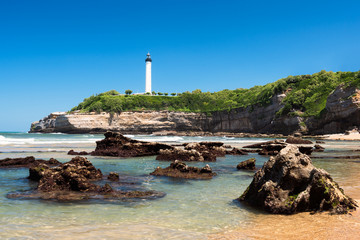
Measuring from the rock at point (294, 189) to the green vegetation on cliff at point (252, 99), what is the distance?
2256 inches

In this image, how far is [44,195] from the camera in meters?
7.28

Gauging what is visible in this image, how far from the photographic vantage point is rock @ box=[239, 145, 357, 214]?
588 centimetres

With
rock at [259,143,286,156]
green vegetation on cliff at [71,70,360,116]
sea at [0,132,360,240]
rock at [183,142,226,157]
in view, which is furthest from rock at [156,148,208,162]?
green vegetation on cliff at [71,70,360,116]

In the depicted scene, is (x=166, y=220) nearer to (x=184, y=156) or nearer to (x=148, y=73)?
(x=184, y=156)

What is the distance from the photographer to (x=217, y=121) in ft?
329

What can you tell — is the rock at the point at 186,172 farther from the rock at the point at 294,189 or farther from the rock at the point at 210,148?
the rock at the point at 210,148

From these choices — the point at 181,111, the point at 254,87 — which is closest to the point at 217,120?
the point at 181,111

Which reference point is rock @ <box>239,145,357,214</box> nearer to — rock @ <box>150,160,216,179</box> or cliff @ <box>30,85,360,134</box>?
rock @ <box>150,160,216,179</box>

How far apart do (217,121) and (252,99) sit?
14232 millimetres

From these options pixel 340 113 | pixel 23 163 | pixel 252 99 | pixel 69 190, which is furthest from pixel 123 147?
pixel 252 99


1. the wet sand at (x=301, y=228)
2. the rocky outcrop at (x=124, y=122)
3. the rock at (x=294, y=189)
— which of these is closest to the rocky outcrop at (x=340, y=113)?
the rocky outcrop at (x=124, y=122)

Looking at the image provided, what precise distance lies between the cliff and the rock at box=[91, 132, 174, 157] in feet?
161

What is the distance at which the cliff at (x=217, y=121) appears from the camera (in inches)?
2341

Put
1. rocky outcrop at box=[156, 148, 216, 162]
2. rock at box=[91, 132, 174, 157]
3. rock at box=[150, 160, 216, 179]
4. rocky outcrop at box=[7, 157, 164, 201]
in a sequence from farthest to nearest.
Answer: rock at box=[91, 132, 174, 157]
rocky outcrop at box=[156, 148, 216, 162]
rock at box=[150, 160, 216, 179]
rocky outcrop at box=[7, 157, 164, 201]
